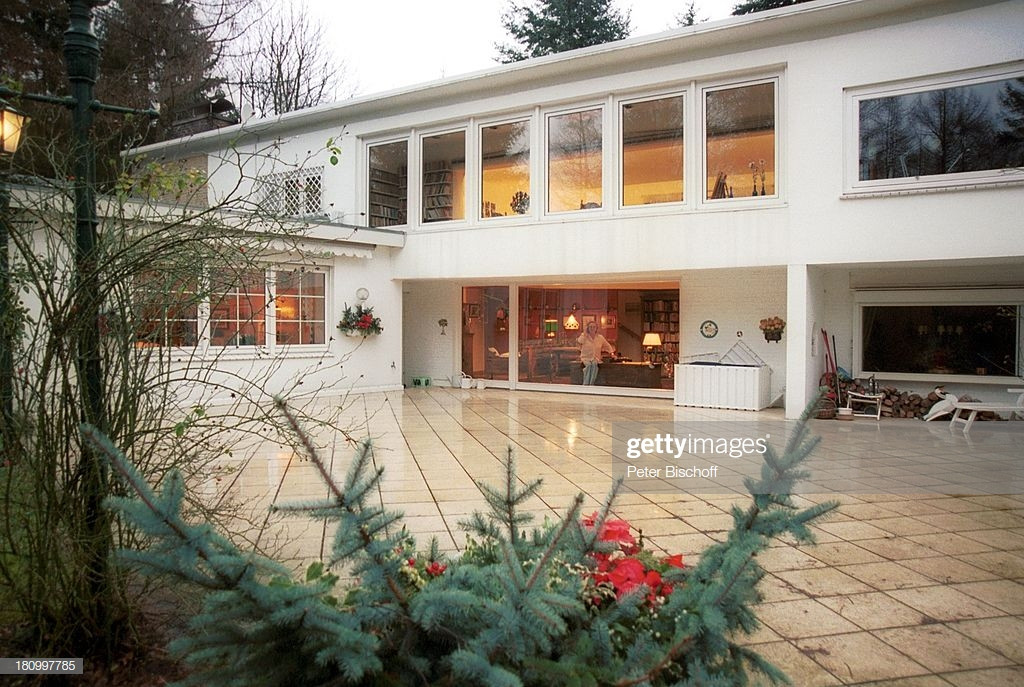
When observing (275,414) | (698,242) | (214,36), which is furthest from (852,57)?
(214,36)

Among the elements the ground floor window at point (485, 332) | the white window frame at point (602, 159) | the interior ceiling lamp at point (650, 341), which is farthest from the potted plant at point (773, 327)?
the ground floor window at point (485, 332)

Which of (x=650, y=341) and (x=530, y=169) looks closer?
(x=530, y=169)

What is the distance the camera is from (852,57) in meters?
8.84

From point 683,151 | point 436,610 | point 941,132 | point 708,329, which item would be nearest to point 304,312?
point 683,151

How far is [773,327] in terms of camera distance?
10.5 m

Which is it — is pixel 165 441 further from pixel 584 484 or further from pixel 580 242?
pixel 580 242

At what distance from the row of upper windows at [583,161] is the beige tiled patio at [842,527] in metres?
3.95

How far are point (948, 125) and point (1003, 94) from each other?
2.13 ft

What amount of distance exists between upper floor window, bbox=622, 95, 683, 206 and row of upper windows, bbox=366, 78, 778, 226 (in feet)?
0.05

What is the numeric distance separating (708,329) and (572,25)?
50.2 ft

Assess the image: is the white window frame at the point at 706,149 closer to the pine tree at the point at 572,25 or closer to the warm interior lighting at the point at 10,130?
the warm interior lighting at the point at 10,130

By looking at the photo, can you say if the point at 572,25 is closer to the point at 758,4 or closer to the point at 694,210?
the point at 758,4

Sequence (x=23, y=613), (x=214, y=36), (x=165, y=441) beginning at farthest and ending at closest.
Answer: (x=214, y=36) < (x=165, y=441) < (x=23, y=613)

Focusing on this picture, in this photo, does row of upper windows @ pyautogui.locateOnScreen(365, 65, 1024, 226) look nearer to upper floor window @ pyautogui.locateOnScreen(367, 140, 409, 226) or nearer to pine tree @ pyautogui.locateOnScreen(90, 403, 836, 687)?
upper floor window @ pyautogui.locateOnScreen(367, 140, 409, 226)
